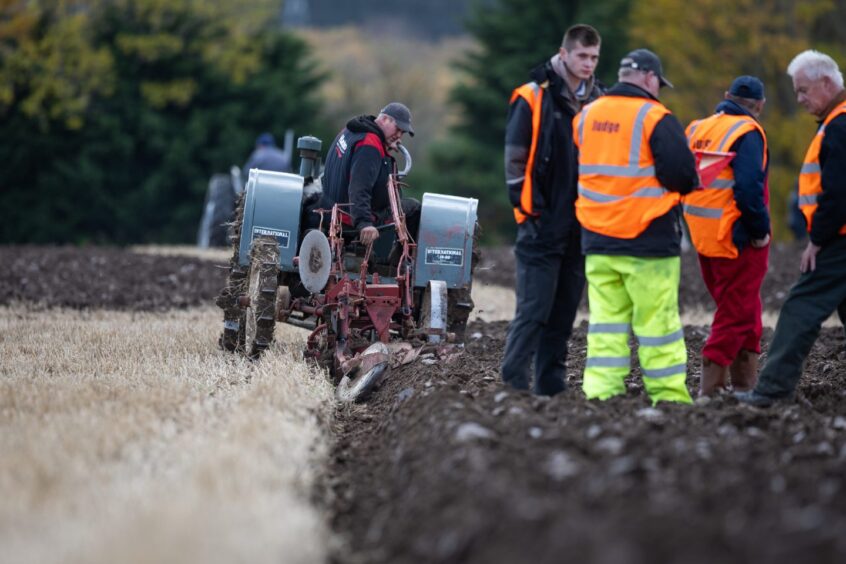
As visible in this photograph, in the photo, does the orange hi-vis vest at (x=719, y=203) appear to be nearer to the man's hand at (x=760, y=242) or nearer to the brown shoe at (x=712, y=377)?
the man's hand at (x=760, y=242)

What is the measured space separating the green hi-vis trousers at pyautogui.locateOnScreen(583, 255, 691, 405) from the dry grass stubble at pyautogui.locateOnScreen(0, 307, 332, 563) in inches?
63.3

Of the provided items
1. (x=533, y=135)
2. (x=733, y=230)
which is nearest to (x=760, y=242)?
(x=733, y=230)

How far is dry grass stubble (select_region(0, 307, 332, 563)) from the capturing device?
4145 millimetres

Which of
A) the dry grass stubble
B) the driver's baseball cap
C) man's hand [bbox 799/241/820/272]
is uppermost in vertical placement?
the driver's baseball cap

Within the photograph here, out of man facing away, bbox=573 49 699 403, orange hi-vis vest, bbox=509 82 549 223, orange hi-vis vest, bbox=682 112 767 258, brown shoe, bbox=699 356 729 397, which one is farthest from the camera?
brown shoe, bbox=699 356 729 397

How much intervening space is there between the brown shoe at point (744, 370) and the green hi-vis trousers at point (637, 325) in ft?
4.08

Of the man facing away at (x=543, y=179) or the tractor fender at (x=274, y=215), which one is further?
the tractor fender at (x=274, y=215)

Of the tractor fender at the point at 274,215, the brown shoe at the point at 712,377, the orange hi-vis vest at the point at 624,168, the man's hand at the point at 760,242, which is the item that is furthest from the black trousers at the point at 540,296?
the tractor fender at the point at 274,215

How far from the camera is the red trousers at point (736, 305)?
24.4ft

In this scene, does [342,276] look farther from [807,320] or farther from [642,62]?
[807,320]

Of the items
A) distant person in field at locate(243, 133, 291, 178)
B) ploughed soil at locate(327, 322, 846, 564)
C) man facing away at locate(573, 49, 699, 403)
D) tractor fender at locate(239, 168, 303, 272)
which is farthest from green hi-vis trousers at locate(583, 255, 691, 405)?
distant person in field at locate(243, 133, 291, 178)

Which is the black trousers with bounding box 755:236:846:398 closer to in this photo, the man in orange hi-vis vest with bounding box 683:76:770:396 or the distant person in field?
the man in orange hi-vis vest with bounding box 683:76:770:396

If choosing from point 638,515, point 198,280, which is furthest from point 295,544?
point 198,280

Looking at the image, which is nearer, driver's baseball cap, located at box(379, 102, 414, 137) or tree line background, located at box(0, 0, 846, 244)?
driver's baseball cap, located at box(379, 102, 414, 137)
